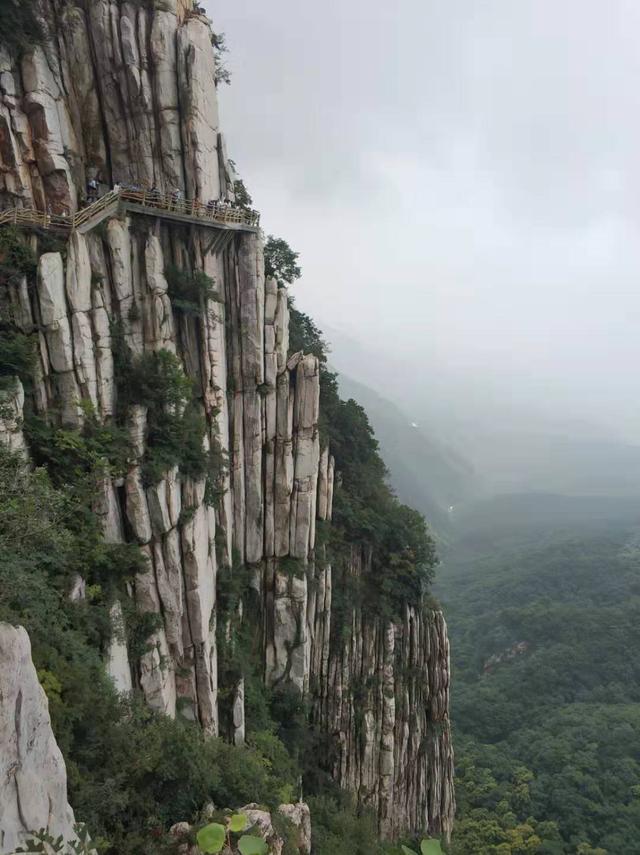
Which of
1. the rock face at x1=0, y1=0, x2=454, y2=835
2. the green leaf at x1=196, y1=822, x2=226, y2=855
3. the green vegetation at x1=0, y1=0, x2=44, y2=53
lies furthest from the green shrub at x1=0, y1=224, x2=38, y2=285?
the green leaf at x1=196, y1=822, x2=226, y2=855

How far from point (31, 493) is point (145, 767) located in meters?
7.34

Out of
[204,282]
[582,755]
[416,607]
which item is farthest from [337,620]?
[582,755]

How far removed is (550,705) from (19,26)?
71.2 meters

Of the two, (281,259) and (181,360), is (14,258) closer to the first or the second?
(181,360)

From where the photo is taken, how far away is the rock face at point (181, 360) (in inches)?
672

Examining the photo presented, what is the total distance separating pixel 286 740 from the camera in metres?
24.3

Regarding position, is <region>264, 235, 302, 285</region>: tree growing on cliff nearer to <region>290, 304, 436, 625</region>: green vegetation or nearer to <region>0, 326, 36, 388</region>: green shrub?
<region>290, 304, 436, 625</region>: green vegetation

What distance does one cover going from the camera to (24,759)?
7090 millimetres

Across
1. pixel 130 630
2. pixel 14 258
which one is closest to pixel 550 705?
pixel 130 630

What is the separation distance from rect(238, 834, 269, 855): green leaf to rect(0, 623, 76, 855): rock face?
14.5ft

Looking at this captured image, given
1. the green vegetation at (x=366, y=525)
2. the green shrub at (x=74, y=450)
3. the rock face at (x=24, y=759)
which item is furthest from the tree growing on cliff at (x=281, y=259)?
the rock face at (x=24, y=759)

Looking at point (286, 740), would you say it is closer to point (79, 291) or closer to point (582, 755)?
point (79, 291)

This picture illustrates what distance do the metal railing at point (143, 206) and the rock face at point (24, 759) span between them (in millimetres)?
15143

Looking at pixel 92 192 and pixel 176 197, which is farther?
Answer: pixel 176 197
